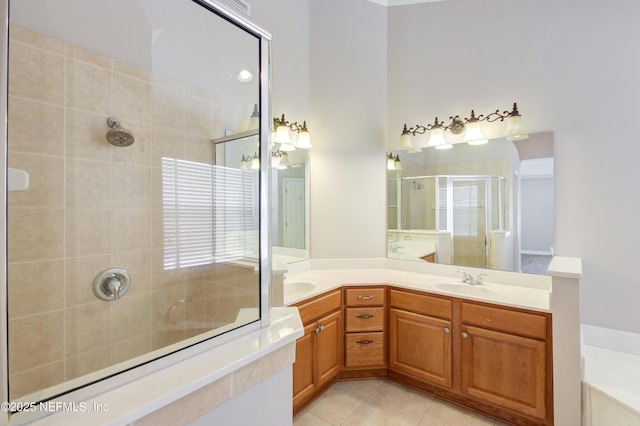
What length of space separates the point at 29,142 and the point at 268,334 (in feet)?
4.27

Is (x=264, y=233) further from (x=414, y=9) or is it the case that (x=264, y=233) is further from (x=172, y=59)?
(x=414, y=9)

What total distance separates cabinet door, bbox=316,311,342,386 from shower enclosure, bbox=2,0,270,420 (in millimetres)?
837

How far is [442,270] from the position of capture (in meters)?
2.49

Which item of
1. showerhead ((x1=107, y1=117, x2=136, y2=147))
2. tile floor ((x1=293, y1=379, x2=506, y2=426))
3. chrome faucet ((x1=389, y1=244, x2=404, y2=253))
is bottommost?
tile floor ((x1=293, y1=379, x2=506, y2=426))

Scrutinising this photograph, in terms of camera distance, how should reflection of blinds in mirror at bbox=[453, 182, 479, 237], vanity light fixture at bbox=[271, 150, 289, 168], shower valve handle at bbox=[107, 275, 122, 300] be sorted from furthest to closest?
vanity light fixture at bbox=[271, 150, 289, 168], reflection of blinds in mirror at bbox=[453, 182, 479, 237], shower valve handle at bbox=[107, 275, 122, 300]

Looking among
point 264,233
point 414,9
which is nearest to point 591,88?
point 414,9

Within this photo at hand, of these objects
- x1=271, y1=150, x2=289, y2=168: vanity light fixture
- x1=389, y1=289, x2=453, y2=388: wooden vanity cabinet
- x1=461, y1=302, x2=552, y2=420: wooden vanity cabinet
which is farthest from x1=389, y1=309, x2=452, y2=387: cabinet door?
x1=271, y1=150, x2=289, y2=168: vanity light fixture

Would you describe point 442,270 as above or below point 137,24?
below

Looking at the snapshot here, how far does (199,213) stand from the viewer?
5.70 ft

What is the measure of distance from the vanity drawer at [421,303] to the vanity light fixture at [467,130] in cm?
128

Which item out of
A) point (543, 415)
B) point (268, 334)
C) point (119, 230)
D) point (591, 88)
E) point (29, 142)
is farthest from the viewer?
point (591, 88)

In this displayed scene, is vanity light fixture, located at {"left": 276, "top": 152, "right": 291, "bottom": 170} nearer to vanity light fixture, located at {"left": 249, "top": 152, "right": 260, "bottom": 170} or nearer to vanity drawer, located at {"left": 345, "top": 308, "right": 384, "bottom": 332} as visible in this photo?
vanity light fixture, located at {"left": 249, "top": 152, "right": 260, "bottom": 170}

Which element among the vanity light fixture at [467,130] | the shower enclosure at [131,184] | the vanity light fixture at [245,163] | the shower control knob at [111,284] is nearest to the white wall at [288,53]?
the shower enclosure at [131,184]

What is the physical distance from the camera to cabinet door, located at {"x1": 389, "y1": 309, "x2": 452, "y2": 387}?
2.02 meters
